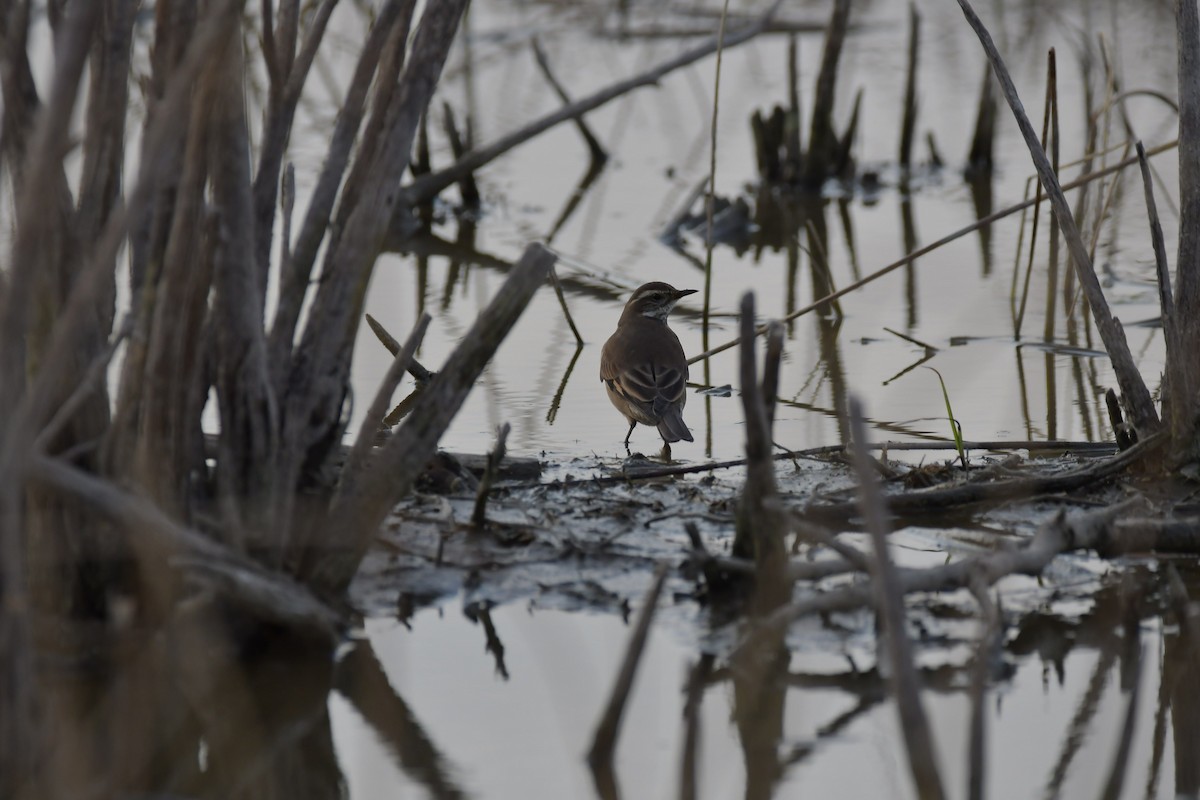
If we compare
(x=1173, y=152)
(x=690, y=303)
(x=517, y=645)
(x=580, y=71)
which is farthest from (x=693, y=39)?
(x=517, y=645)

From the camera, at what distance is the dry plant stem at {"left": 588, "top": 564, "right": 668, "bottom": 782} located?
3.38m

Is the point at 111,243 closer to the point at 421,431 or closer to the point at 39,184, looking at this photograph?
the point at 39,184

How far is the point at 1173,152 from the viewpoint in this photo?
12.1m

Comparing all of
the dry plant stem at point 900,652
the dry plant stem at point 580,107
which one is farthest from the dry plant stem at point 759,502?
the dry plant stem at point 580,107

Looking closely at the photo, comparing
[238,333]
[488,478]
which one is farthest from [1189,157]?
[238,333]

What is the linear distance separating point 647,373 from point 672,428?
0.96ft

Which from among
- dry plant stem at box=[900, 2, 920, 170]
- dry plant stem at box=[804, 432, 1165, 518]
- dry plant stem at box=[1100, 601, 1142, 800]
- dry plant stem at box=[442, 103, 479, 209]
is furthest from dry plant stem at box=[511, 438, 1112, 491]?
dry plant stem at box=[900, 2, 920, 170]

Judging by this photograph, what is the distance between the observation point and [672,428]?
6.46 meters

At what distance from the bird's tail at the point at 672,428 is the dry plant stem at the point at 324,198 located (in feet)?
8.42

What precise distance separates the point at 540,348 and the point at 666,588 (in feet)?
12.1

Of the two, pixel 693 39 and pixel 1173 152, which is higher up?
pixel 693 39

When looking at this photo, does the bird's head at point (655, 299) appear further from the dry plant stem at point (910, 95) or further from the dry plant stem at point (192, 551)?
the dry plant stem at point (910, 95)

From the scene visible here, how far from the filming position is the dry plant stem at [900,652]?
2.89 meters

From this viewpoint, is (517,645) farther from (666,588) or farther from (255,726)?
(255,726)
